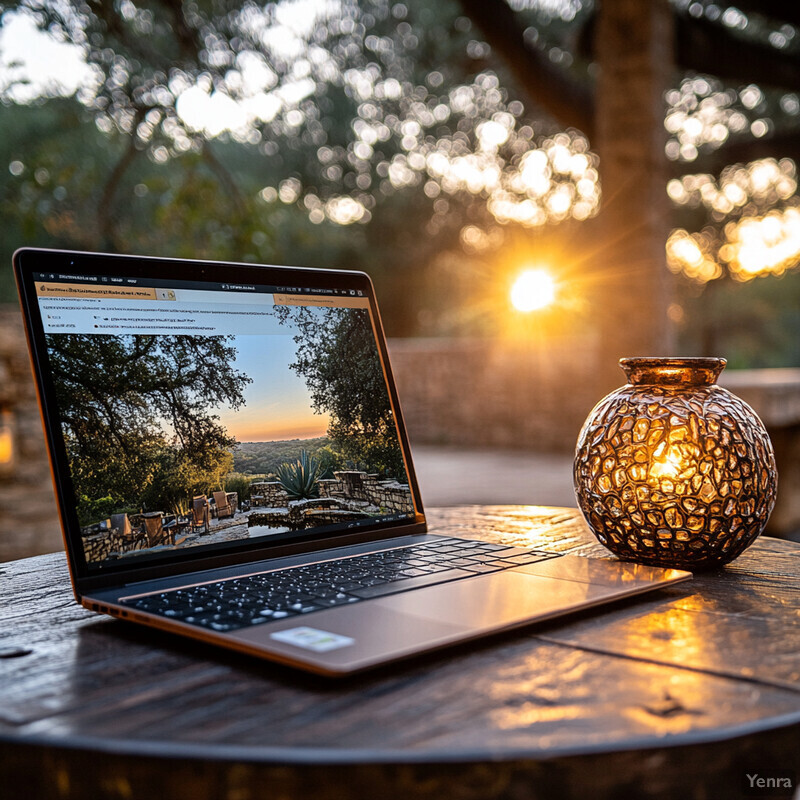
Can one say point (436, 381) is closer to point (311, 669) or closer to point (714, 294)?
point (714, 294)

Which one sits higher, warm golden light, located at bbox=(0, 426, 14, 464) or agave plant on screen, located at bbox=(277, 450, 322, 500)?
warm golden light, located at bbox=(0, 426, 14, 464)

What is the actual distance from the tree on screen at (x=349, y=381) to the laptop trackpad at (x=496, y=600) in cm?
31

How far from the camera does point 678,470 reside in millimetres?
910

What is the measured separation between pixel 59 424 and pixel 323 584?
32 cm

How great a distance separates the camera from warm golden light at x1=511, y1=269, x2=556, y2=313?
30.0 ft

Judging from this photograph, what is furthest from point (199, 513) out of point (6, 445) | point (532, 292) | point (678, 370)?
point (532, 292)

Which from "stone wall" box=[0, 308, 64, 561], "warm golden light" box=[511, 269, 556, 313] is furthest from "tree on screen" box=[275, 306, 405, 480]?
"warm golden light" box=[511, 269, 556, 313]

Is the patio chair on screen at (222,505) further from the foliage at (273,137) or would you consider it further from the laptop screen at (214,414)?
the foliage at (273,137)

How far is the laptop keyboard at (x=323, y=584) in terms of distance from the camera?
707 millimetres

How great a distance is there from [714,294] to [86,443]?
12476mm

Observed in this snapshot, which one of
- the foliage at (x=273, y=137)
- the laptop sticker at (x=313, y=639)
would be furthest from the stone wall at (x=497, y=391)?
the laptop sticker at (x=313, y=639)

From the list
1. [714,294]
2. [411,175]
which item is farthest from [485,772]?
[714,294]

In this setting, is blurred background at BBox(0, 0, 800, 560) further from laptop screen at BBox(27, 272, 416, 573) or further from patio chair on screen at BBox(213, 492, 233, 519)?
patio chair on screen at BBox(213, 492, 233, 519)

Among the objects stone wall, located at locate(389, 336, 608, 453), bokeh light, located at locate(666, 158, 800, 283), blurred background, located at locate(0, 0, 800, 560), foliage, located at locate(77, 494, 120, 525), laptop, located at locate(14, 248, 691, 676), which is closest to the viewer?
laptop, located at locate(14, 248, 691, 676)
